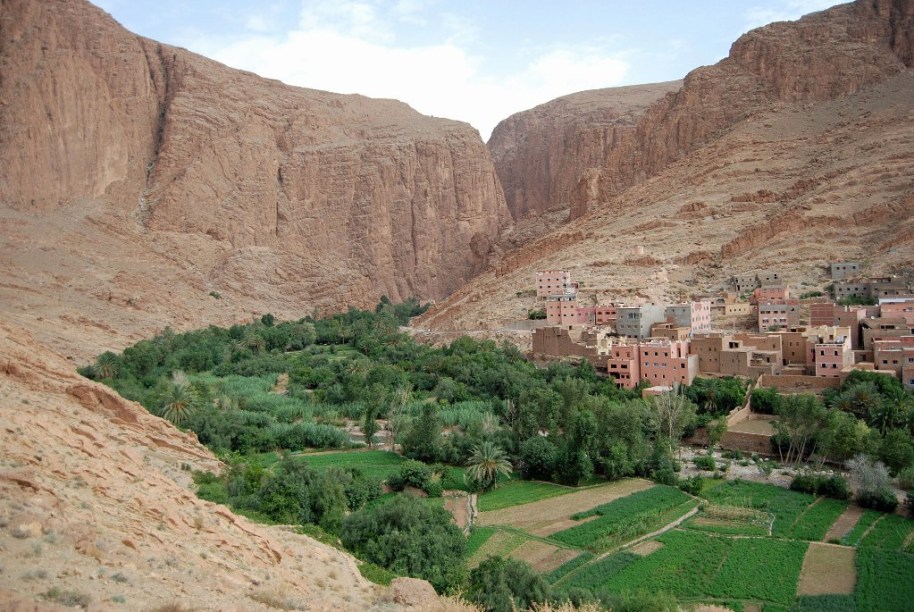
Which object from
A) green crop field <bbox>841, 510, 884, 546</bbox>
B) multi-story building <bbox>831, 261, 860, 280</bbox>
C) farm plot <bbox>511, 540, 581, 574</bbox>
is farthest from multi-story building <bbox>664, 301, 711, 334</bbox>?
farm plot <bbox>511, 540, 581, 574</bbox>

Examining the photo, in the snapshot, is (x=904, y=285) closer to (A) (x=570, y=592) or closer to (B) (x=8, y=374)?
(A) (x=570, y=592)

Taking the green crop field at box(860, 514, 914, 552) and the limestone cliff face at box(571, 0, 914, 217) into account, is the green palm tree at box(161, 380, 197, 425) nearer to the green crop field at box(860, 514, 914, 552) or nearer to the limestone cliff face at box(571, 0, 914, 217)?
the green crop field at box(860, 514, 914, 552)

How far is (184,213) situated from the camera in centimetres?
7612

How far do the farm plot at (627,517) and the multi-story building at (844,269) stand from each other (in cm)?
3048

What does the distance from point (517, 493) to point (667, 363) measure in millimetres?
13756

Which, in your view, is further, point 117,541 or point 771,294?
point 771,294

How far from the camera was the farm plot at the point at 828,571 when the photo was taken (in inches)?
723

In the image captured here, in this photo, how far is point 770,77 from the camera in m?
73.1

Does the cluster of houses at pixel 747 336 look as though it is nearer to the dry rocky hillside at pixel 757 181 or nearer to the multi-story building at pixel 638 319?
the multi-story building at pixel 638 319

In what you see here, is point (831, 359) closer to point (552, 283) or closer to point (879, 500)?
point (879, 500)

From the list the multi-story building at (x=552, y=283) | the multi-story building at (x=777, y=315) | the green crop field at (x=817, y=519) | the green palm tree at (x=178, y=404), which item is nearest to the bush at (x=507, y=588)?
the green crop field at (x=817, y=519)

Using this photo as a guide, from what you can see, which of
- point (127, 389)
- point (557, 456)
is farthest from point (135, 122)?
point (557, 456)

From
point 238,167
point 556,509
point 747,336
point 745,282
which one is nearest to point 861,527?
point 556,509

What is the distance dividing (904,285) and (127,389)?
4305 centimetres
